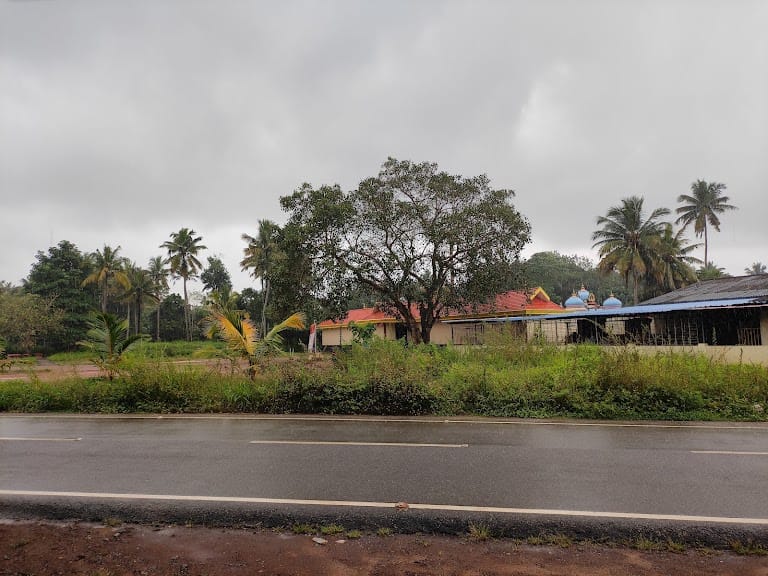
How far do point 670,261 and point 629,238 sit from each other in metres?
4.19

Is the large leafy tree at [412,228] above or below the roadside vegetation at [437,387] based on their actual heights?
above

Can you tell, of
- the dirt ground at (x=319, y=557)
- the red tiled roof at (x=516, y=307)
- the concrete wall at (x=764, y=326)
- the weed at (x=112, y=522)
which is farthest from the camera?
the red tiled roof at (x=516, y=307)

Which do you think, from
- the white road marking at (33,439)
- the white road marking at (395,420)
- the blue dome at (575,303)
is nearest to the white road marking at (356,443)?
the white road marking at (395,420)

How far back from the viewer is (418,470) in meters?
6.99

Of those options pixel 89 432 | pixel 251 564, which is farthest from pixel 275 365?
pixel 251 564

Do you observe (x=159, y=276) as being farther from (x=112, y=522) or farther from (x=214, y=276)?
(x=112, y=522)

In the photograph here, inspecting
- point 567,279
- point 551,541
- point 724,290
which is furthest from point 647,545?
point 567,279

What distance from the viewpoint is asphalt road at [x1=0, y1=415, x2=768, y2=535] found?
5570 millimetres

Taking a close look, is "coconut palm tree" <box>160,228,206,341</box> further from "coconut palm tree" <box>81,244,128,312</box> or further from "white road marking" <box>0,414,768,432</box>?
"white road marking" <box>0,414,768,432</box>

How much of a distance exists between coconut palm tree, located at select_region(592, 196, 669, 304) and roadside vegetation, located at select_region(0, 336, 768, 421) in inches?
1137

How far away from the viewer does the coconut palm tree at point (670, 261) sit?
1599 inches

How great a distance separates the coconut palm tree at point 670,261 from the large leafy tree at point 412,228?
68.2 ft

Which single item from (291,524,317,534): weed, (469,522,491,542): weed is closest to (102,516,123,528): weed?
(291,524,317,534): weed

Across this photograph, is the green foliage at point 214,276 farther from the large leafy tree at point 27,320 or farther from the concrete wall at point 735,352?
the concrete wall at point 735,352
